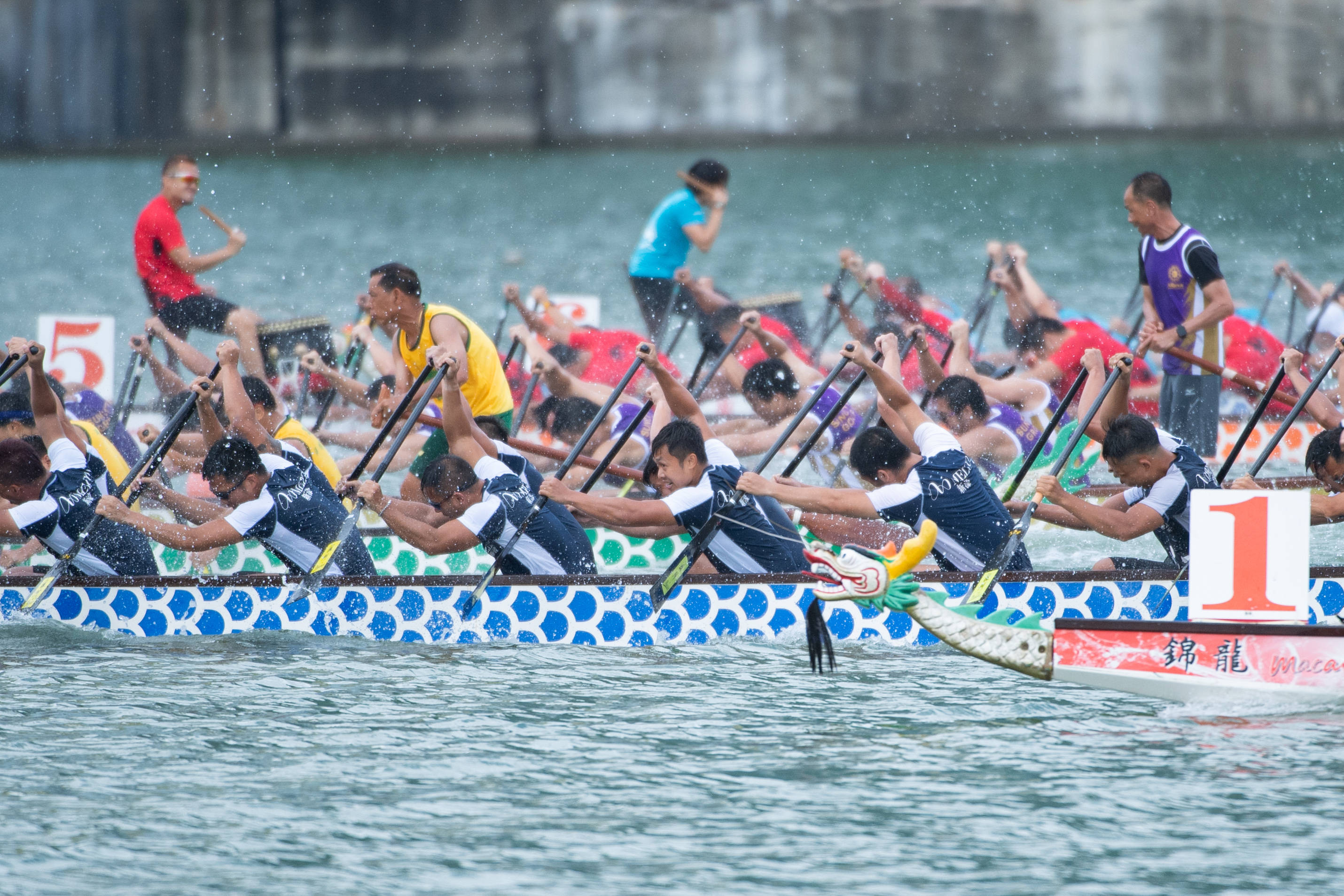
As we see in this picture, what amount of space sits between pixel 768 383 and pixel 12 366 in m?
3.60

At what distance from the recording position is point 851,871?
15.2 ft

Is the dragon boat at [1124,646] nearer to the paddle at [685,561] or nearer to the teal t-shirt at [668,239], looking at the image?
the paddle at [685,561]

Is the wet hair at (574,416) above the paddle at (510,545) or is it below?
above

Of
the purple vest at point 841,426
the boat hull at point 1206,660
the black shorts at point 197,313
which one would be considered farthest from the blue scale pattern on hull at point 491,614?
the black shorts at point 197,313

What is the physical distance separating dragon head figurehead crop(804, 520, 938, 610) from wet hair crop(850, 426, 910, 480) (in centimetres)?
128

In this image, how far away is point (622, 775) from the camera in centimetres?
542

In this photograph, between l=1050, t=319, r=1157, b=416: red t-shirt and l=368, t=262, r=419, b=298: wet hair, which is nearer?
l=368, t=262, r=419, b=298: wet hair

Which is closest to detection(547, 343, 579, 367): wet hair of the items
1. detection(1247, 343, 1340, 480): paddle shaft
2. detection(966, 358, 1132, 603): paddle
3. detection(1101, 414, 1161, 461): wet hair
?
detection(966, 358, 1132, 603): paddle

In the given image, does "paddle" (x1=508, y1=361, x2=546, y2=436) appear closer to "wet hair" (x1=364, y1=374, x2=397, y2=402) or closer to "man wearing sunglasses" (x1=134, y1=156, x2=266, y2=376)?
"wet hair" (x1=364, y1=374, x2=397, y2=402)

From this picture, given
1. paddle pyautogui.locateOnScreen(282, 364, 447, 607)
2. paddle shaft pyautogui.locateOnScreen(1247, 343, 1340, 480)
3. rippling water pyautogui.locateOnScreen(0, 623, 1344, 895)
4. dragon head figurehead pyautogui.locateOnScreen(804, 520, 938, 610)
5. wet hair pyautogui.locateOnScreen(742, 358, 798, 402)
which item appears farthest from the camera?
wet hair pyautogui.locateOnScreen(742, 358, 798, 402)

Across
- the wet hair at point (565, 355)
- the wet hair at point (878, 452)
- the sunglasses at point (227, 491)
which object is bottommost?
the sunglasses at point (227, 491)

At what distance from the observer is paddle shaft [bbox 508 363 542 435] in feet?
29.9

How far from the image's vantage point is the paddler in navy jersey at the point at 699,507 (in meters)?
6.64

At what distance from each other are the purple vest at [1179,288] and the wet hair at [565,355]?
3344 mm
